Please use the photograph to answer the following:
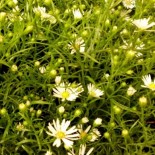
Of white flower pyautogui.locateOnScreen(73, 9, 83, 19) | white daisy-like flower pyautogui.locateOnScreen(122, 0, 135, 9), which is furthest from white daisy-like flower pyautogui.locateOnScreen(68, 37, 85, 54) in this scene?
white daisy-like flower pyautogui.locateOnScreen(122, 0, 135, 9)

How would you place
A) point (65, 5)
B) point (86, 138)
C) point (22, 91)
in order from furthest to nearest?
point (65, 5)
point (22, 91)
point (86, 138)

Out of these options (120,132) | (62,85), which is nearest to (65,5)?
(62,85)

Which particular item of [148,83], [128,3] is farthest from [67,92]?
[128,3]

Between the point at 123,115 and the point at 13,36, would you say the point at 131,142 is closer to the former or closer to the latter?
the point at 123,115

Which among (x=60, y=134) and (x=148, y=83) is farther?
(x=148, y=83)

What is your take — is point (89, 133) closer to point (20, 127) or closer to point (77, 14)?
point (20, 127)
